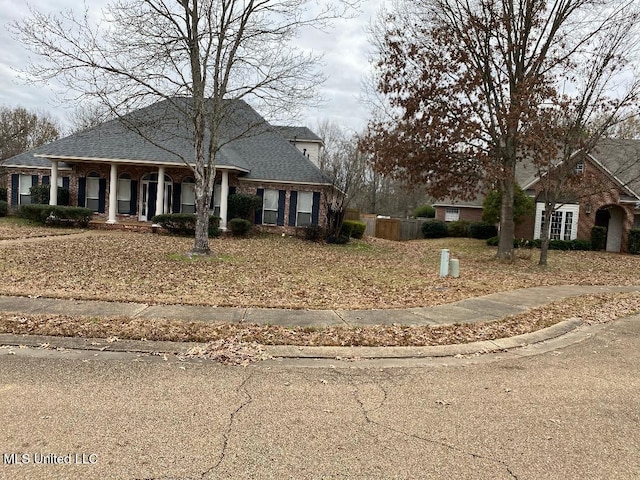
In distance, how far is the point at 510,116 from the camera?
16.5 metres

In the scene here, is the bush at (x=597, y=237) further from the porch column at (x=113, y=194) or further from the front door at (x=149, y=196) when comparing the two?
the porch column at (x=113, y=194)

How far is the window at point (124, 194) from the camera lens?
2464cm

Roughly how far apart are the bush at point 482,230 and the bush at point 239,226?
16015mm

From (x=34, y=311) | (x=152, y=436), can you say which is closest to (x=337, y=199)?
(x=34, y=311)

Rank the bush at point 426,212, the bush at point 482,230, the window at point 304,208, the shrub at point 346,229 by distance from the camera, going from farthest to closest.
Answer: the bush at point 426,212 < the bush at point 482,230 < the window at point 304,208 < the shrub at point 346,229

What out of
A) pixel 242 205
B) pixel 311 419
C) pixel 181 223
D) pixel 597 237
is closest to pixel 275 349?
pixel 311 419

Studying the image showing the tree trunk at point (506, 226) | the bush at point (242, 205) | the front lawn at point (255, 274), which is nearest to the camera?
the front lawn at point (255, 274)

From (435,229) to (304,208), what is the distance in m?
12.8

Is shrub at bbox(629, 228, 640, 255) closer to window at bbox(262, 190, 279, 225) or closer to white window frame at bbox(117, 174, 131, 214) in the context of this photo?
window at bbox(262, 190, 279, 225)

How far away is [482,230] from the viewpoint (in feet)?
102

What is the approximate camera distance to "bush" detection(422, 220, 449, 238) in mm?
33781

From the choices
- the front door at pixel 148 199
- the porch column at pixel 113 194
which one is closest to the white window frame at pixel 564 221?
the front door at pixel 148 199

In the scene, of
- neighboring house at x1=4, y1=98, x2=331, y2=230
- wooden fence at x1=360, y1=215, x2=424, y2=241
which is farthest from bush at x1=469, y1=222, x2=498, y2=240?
neighboring house at x1=4, y1=98, x2=331, y2=230

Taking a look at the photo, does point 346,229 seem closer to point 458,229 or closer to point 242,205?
point 242,205
